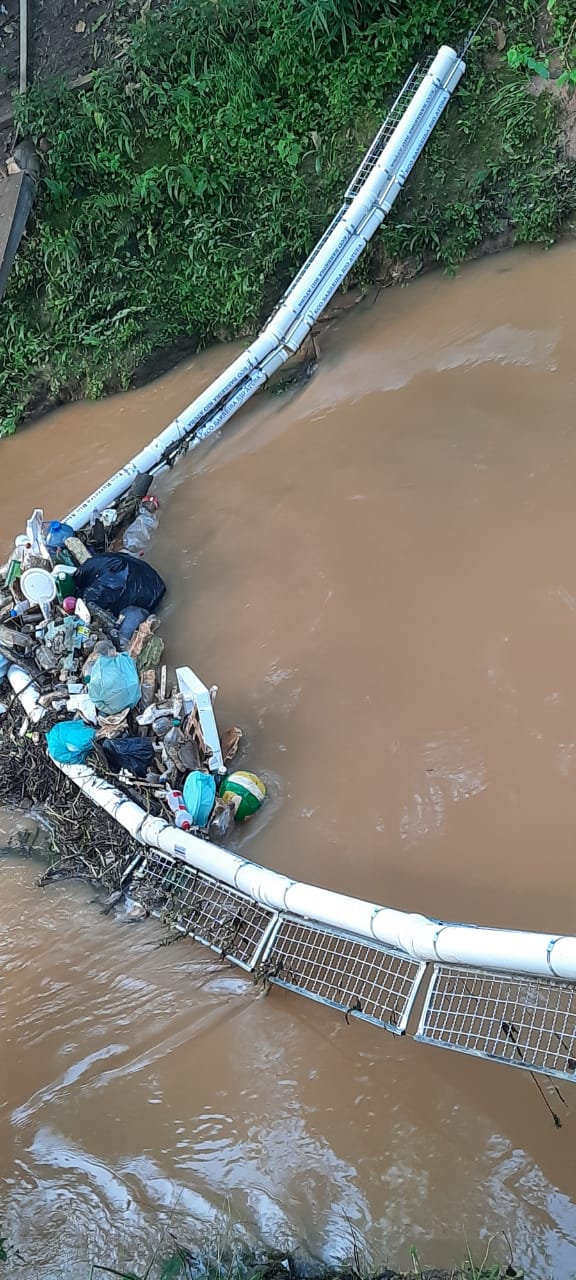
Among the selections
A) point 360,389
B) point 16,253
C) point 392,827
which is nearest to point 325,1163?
point 392,827

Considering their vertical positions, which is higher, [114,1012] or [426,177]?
[426,177]

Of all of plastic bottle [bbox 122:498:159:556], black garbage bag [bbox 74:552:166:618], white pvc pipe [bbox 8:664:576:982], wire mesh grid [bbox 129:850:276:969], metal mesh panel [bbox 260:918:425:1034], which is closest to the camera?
white pvc pipe [bbox 8:664:576:982]

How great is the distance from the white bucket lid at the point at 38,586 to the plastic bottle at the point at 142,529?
0.86 m

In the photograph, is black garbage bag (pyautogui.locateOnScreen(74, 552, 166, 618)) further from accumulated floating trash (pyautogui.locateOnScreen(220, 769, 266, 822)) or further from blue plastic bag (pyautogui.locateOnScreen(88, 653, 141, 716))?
accumulated floating trash (pyautogui.locateOnScreen(220, 769, 266, 822))

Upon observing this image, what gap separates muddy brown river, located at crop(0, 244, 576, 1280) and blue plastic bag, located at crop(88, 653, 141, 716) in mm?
534

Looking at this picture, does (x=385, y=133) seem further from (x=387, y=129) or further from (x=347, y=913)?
(x=347, y=913)

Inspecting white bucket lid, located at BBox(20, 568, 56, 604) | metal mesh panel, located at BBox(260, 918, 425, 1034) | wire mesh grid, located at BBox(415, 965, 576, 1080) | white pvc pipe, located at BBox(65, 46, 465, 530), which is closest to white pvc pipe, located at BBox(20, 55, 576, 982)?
white pvc pipe, located at BBox(65, 46, 465, 530)

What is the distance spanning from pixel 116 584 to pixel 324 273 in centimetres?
288

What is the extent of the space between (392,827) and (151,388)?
4537mm

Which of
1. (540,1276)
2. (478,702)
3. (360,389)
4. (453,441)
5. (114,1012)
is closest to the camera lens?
(540,1276)

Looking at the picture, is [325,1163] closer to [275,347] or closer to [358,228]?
[275,347]

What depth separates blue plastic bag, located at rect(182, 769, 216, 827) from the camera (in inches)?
168

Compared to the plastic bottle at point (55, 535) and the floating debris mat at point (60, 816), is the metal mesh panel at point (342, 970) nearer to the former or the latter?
the floating debris mat at point (60, 816)

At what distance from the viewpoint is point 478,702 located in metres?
4.40
